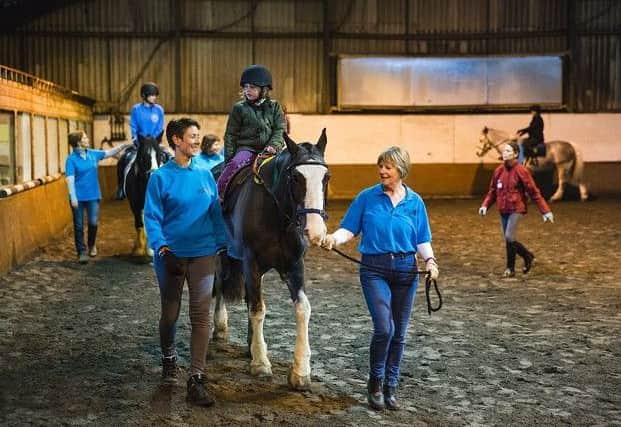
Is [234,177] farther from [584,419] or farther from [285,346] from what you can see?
[584,419]

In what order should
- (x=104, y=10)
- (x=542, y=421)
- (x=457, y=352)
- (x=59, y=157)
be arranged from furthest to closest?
(x=104, y=10)
(x=59, y=157)
(x=457, y=352)
(x=542, y=421)

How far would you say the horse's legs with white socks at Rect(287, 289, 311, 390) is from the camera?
5.91 meters

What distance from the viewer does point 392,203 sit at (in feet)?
17.8

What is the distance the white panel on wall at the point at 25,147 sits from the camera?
41.9ft

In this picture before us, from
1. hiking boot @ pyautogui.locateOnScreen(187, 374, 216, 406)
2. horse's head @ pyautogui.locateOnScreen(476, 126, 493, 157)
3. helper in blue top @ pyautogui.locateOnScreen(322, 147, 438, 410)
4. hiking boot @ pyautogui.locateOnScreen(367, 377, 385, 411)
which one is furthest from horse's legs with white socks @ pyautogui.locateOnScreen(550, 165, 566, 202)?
hiking boot @ pyautogui.locateOnScreen(187, 374, 216, 406)

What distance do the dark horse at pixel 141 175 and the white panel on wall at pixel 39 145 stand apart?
2439mm

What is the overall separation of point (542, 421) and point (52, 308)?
5.57 m

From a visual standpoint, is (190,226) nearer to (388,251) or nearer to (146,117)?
(388,251)

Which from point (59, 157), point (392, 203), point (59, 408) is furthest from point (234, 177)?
point (59, 157)

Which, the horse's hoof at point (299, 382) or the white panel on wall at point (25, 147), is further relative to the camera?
the white panel on wall at point (25, 147)

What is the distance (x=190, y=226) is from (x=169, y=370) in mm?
1153

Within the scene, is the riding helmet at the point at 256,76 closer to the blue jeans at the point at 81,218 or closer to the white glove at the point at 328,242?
Result: the white glove at the point at 328,242

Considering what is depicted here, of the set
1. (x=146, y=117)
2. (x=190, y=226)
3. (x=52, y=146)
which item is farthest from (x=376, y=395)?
(x=52, y=146)

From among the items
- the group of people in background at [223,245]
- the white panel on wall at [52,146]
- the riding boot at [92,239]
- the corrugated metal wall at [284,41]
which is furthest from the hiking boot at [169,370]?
the corrugated metal wall at [284,41]
